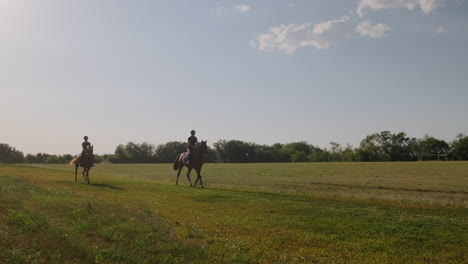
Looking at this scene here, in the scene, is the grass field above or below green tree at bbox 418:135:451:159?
below

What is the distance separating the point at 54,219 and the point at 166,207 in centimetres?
552

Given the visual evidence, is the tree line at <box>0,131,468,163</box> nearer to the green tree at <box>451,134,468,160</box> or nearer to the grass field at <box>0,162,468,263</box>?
the green tree at <box>451,134,468,160</box>

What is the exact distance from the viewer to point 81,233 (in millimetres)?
9844

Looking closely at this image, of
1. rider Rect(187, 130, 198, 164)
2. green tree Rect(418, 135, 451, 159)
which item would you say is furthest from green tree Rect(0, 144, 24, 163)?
green tree Rect(418, 135, 451, 159)

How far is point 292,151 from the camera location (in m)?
164

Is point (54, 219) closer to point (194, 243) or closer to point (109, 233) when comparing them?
point (109, 233)

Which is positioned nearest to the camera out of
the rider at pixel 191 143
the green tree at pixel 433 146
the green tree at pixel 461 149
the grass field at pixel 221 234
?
the grass field at pixel 221 234

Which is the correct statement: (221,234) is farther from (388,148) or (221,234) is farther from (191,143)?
(388,148)

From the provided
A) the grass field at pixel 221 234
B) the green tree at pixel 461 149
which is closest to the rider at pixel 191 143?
the grass field at pixel 221 234

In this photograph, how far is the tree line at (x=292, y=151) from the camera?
117 metres

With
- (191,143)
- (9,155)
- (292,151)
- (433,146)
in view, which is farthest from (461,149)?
(9,155)

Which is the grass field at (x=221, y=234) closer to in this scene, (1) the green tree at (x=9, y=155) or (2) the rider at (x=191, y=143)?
(2) the rider at (x=191, y=143)

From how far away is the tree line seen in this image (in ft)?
383

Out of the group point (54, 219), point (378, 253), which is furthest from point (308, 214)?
point (54, 219)
